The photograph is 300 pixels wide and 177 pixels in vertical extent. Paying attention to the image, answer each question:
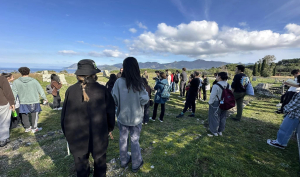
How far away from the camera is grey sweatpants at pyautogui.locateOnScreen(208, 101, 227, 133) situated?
15.8 feet

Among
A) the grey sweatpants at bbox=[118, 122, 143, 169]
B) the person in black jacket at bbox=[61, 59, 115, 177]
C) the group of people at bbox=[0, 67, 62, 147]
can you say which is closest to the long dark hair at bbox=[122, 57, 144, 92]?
the person in black jacket at bbox=[61, 59, 115, 177]

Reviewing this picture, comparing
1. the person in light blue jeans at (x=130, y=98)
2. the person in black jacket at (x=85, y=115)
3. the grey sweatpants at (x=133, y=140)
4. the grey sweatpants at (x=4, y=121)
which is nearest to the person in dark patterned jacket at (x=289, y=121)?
the person in light blue jeans at (x=130, y=98)

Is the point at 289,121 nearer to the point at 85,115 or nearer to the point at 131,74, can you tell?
the point at 131,74

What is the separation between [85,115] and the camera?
2221 millimetres

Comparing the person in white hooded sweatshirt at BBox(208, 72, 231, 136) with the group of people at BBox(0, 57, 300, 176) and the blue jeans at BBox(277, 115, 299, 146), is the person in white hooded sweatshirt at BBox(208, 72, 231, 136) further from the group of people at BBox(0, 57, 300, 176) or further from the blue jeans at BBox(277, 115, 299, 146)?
the blue jeans at BBox(277, 115, 299, 146)

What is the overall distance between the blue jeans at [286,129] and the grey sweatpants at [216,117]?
1638 mm

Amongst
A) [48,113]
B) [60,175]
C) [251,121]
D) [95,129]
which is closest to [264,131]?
[251,121]

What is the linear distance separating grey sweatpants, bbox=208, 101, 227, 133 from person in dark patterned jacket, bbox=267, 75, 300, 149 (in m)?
1.64

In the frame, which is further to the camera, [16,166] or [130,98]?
[16,166]

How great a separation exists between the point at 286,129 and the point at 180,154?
3491mm

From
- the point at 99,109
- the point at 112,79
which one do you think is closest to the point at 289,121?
the point at 99,109

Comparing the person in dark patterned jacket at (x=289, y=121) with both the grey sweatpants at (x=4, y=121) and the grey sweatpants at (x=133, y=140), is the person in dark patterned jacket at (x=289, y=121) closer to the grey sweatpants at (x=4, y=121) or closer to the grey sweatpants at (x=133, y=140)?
the grey sweatpants at (x=133, y=140)

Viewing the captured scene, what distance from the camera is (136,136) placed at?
3033mm

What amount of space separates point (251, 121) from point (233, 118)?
883 mm
